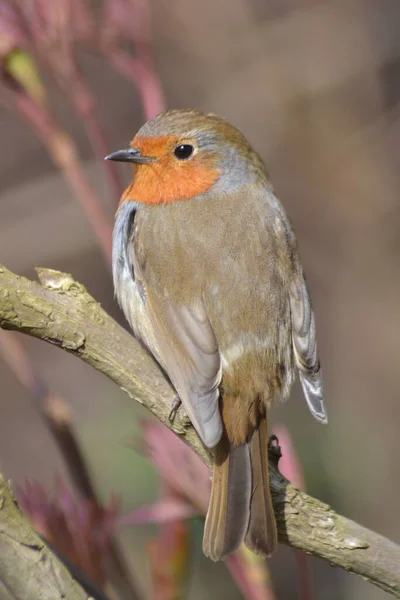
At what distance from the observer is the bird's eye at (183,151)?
9.62 feet

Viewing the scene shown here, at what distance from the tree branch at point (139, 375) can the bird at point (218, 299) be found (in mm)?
60

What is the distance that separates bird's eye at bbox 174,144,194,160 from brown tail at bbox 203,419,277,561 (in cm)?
104

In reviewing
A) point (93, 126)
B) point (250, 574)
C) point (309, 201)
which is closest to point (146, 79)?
point (93, 126)

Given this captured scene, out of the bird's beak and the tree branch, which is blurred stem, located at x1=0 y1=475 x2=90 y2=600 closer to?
the tree branch

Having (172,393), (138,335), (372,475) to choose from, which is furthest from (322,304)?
(172,393)

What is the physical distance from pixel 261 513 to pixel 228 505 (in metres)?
0.11

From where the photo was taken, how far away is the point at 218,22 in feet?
16.9

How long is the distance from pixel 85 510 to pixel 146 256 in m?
0.75

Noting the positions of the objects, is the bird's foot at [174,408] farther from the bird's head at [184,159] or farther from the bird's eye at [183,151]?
the bird's eye at [183,151]

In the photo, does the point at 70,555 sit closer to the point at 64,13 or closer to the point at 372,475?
the point at 64,13

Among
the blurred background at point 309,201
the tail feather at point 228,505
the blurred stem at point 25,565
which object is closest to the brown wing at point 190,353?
the tail feather at point 228,505

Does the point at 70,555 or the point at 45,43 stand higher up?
the point at 45,43

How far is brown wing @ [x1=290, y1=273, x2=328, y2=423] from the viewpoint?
2547 mm

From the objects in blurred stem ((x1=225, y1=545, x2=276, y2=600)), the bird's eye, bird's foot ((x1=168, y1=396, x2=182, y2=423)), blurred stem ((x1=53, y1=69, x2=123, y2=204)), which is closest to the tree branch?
bird's foot ((x1=168, y1=396, x2=182, y2=423))
